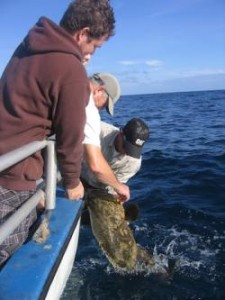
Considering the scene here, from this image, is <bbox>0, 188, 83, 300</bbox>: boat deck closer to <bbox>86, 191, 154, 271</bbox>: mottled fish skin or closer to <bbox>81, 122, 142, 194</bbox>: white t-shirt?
<bbox>86, 191, 154, 271</bbox>: mottled fish skin

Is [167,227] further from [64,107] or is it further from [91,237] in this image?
[64,107]

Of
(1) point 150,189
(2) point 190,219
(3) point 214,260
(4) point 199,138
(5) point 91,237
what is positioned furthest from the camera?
(4) point 199,138

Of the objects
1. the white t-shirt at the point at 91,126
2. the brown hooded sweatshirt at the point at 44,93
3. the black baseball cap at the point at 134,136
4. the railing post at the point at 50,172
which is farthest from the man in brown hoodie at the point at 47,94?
the black baseball cap at the point at 134,136

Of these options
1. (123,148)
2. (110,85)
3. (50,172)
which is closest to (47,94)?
(50,172)

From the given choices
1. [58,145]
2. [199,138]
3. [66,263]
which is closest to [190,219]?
[66,263]

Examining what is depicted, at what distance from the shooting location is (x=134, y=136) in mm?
4590

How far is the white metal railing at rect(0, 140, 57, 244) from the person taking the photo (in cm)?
220

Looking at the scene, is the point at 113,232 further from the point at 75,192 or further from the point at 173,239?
the point at 75,192

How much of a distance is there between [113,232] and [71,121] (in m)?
2.38

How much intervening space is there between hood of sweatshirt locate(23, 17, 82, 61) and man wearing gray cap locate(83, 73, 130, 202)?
2.89ft

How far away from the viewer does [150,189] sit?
28.4ft

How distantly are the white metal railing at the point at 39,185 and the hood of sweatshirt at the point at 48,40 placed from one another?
Answer: 59 centimetres

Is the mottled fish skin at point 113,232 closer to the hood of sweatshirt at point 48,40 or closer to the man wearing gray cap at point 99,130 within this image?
the man wearing gray cap at point 99,130

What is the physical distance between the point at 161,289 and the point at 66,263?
162 cm
